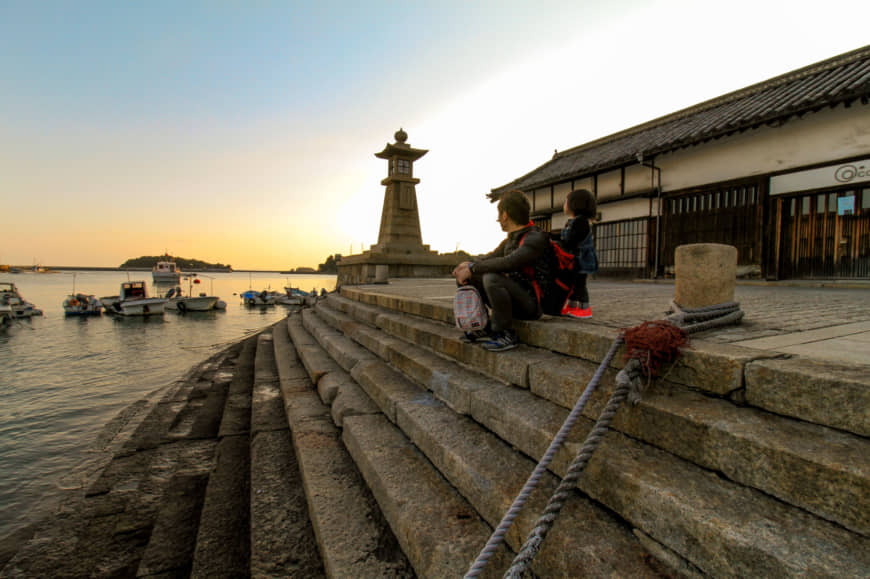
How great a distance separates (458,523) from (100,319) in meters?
35.5

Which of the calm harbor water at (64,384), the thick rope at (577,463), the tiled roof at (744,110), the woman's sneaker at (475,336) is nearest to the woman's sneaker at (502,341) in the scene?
the woman's sneaker at (475,336)

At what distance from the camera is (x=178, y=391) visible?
7809 millimetres

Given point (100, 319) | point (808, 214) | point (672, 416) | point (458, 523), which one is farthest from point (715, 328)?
point (100, 319)

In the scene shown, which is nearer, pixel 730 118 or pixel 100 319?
pixel 730 118

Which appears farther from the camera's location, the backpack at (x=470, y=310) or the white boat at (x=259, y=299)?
the white boat at (x=259, y=299)

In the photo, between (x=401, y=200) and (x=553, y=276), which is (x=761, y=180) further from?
(x=401, y=200)

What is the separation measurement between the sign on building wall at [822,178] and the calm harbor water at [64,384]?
1363 centimetres

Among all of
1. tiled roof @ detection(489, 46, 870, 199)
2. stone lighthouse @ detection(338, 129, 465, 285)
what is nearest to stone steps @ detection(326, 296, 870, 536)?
tiled roof @ detection(489, 46, 870, 199)

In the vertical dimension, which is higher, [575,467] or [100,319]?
[575,467]

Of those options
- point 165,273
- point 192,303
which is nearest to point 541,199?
point 192,303

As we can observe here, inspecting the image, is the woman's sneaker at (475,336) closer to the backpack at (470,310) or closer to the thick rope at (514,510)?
the backpack at (470,310)

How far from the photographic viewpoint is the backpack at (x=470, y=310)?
10.4 ft

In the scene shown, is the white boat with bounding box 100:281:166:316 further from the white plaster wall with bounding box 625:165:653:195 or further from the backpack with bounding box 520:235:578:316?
the backpack with bounding box 520:235:578:316

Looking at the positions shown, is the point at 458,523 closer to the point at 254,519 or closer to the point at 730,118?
the point at 254,519
